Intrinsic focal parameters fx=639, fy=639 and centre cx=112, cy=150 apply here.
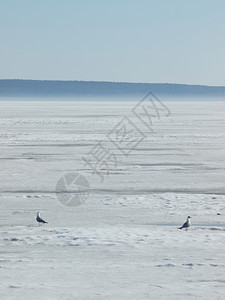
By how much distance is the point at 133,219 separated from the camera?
988cm

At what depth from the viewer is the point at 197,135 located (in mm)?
27297

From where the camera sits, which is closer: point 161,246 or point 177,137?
point 161,246

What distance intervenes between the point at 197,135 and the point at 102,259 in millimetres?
20089

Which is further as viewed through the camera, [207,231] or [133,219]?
[133,219]

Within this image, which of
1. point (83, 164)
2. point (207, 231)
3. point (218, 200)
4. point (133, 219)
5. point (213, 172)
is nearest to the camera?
point (207, 231)

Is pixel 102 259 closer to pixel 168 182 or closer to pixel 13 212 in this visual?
pixel 13 212

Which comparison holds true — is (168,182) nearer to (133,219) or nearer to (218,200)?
(218,200)

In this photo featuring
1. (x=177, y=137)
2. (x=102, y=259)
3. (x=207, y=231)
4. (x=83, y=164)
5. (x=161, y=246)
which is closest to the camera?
(x=102, y=259)

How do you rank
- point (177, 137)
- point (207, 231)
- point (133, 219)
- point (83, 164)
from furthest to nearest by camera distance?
point (177, 137) < point (83, 164) < point (133, 219) < point (207, 231)

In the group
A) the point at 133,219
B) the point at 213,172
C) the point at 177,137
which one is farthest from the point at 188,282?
the point at 177,137

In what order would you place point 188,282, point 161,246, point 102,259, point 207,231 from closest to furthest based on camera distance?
1. point 188,282
2. point 102,259
3. point 161,246
4. point 207,231

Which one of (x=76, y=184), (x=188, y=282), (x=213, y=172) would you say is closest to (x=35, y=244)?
(x=188, y=282)

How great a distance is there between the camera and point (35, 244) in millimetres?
8312

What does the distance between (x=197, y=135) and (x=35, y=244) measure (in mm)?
19629
